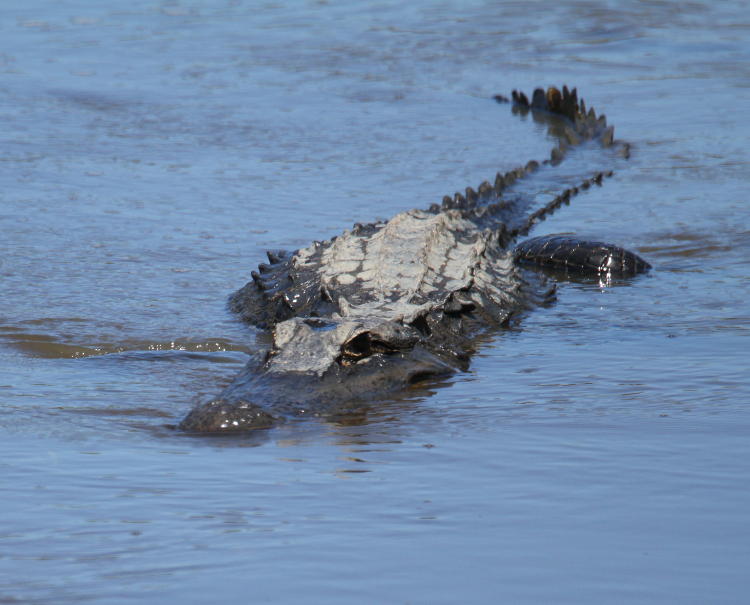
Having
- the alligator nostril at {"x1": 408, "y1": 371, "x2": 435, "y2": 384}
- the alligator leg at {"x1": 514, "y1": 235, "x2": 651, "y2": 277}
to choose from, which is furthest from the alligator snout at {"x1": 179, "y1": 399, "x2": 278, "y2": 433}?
the alligator leg at {"x1": 514, "y1": 235, "x2": 651, "y2": 277}

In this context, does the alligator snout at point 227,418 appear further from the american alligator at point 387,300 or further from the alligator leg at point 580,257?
the alligator leg at point 580,257

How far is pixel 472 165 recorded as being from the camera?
32.9 feet

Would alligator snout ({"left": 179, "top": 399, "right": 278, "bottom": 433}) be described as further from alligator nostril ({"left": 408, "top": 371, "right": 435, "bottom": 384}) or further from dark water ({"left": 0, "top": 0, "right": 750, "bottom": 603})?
alligator nostril ({"left": 408, "top": 371, "right": 435, "bottom": 384})

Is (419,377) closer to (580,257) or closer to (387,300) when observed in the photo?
(387,300)

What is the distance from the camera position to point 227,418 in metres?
4.05

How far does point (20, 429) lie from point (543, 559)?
2.13m

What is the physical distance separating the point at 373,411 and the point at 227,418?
2.14ft

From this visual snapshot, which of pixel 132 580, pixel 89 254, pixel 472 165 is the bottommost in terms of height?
pixel 132 580

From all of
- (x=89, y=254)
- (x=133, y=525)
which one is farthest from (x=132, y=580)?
(x=89, y=254)

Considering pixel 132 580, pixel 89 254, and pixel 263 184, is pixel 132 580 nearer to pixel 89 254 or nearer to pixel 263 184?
pixel 89 254

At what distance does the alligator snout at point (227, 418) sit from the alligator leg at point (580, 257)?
3370 millimetres

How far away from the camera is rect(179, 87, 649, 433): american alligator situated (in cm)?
441

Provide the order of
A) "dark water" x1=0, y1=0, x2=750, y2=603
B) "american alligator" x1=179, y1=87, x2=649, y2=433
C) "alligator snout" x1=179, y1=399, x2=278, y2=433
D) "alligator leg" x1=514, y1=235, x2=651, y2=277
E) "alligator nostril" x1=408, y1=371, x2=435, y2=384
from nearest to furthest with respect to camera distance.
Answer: "dark water" x1=0, y1=0, x2=750, y2=603
"alligator snout" x1=179, y1=399, x2=278, y2=433
"american alligator" x1=179, y1=87, x2=649, y2=433
"alligator nostril" x1=408, y1=371, x2=435, y2=384
"alligator leg" x1=514, y1=235, x2=651, y2=277

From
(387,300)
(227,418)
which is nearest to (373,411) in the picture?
(227,418)
